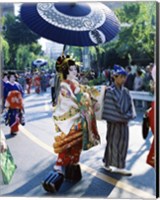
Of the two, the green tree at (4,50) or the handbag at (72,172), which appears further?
the handbag at (72,172)

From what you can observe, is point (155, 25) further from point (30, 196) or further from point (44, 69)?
point (30, 196)

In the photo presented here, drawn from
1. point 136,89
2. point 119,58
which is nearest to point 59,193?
point 119,58

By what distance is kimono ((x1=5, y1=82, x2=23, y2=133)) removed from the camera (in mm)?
5406

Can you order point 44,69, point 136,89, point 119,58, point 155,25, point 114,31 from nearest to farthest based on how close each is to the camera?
point 155,25 → point 114,31 → point 44,69 → point 119,58 → point 136,89

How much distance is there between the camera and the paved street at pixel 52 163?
12.8ft

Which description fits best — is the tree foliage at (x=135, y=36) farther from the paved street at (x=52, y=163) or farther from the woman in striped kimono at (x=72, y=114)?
the paved street at (x=52, y=163)

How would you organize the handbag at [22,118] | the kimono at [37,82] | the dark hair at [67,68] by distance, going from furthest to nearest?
the handbag at [22,118] → the kimono at [37,82] → the dark hair at [67,68]

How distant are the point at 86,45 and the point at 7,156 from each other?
1.35 meters

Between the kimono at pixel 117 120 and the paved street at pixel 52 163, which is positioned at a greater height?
the kimono at pixel 117 120

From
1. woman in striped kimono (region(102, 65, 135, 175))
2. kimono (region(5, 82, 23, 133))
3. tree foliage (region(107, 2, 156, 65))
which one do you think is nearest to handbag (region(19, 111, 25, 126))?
kimono (region(5, 82, 23, 133))

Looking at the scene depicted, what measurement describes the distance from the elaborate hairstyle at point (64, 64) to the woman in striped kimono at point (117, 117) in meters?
0.53

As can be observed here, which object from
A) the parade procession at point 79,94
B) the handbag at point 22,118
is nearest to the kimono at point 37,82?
the parade procession at point 79,94

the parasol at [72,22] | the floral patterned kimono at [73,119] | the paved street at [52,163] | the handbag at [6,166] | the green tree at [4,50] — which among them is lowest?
the paved street at [52,163]

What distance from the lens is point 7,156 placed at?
3.79 meters
